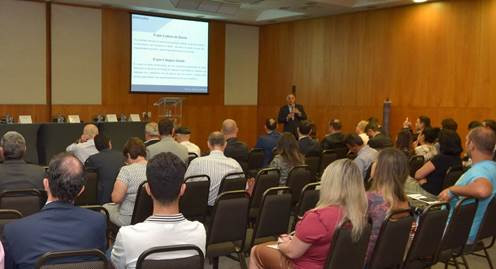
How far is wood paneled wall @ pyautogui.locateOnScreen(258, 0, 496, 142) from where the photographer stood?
9.89 meters

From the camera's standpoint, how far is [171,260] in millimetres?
2354

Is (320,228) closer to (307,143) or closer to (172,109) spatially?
(307,143)

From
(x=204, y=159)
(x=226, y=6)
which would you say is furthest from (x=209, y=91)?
(x=204, y=159)

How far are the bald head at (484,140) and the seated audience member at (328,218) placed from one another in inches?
68.2

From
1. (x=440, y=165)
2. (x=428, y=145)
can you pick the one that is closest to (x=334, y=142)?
(x=428, y=145)

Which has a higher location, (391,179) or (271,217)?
(391,179)

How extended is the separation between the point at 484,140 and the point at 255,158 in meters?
3.32

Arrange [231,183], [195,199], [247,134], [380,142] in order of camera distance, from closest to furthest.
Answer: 1. [195,199]
2. [231,183]
3. [380,142]
4. [247,134]

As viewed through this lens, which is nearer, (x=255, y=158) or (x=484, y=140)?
(x=484, y=140)

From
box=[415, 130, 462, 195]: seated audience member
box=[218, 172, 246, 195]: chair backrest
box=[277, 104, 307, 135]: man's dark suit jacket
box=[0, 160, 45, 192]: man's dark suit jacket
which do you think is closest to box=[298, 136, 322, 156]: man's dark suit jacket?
box=[415, 130, 462, 195]: seated audience member

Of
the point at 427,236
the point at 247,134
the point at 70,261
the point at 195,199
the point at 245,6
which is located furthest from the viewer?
the point at 247,134

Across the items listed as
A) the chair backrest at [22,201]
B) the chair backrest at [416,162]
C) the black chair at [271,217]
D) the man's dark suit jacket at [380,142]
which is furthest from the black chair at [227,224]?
the chair backrest at [416,162]

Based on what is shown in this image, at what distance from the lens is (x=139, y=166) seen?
4.29 meters

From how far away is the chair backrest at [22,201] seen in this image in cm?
349
